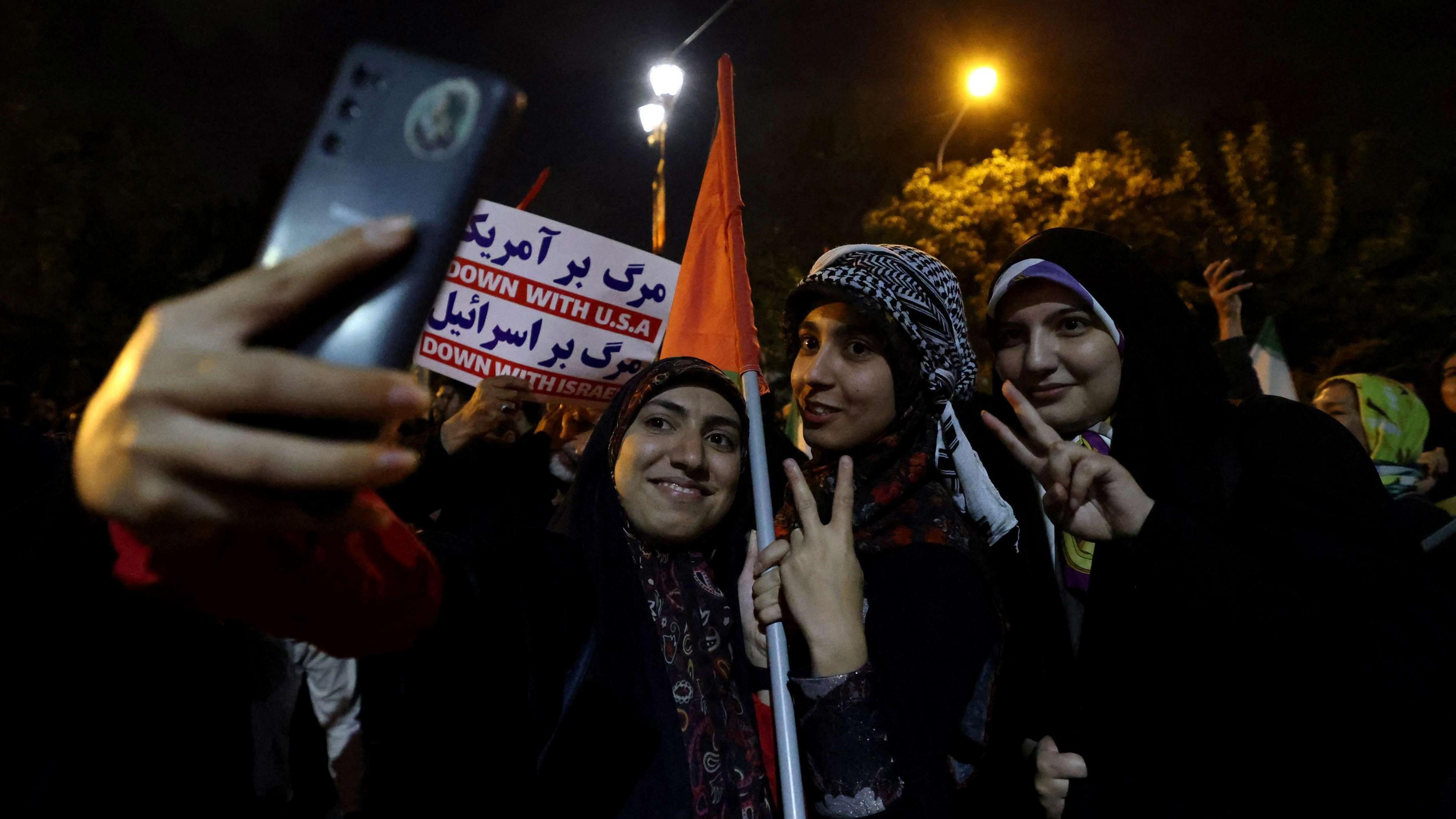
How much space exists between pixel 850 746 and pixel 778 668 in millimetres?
264

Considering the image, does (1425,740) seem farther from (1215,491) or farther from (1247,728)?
(1215,491)

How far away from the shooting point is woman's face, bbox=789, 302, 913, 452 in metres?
2.23

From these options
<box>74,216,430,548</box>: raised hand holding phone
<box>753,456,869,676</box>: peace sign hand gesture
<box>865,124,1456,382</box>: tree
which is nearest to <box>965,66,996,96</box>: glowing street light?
<box>865,124,1456,382</box>: tree

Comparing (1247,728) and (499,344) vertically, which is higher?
(499,344)

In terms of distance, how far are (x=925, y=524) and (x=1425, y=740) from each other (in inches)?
40.7

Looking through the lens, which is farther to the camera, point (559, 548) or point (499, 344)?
point (499, 344)

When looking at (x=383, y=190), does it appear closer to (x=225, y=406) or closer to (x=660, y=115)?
(x=225, y=406)

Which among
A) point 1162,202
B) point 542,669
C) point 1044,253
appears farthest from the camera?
point 1162,202

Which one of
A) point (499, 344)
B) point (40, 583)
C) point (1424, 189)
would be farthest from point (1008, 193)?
point (40, 583)

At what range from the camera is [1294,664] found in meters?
1.58

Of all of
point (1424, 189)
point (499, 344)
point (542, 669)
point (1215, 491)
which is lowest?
point (542, 669)

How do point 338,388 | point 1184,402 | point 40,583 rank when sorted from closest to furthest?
point 338,388
point 40,583
point 1184,402

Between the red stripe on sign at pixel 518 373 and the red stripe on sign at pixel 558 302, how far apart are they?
9.7 inches

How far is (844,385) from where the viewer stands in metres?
2.26
